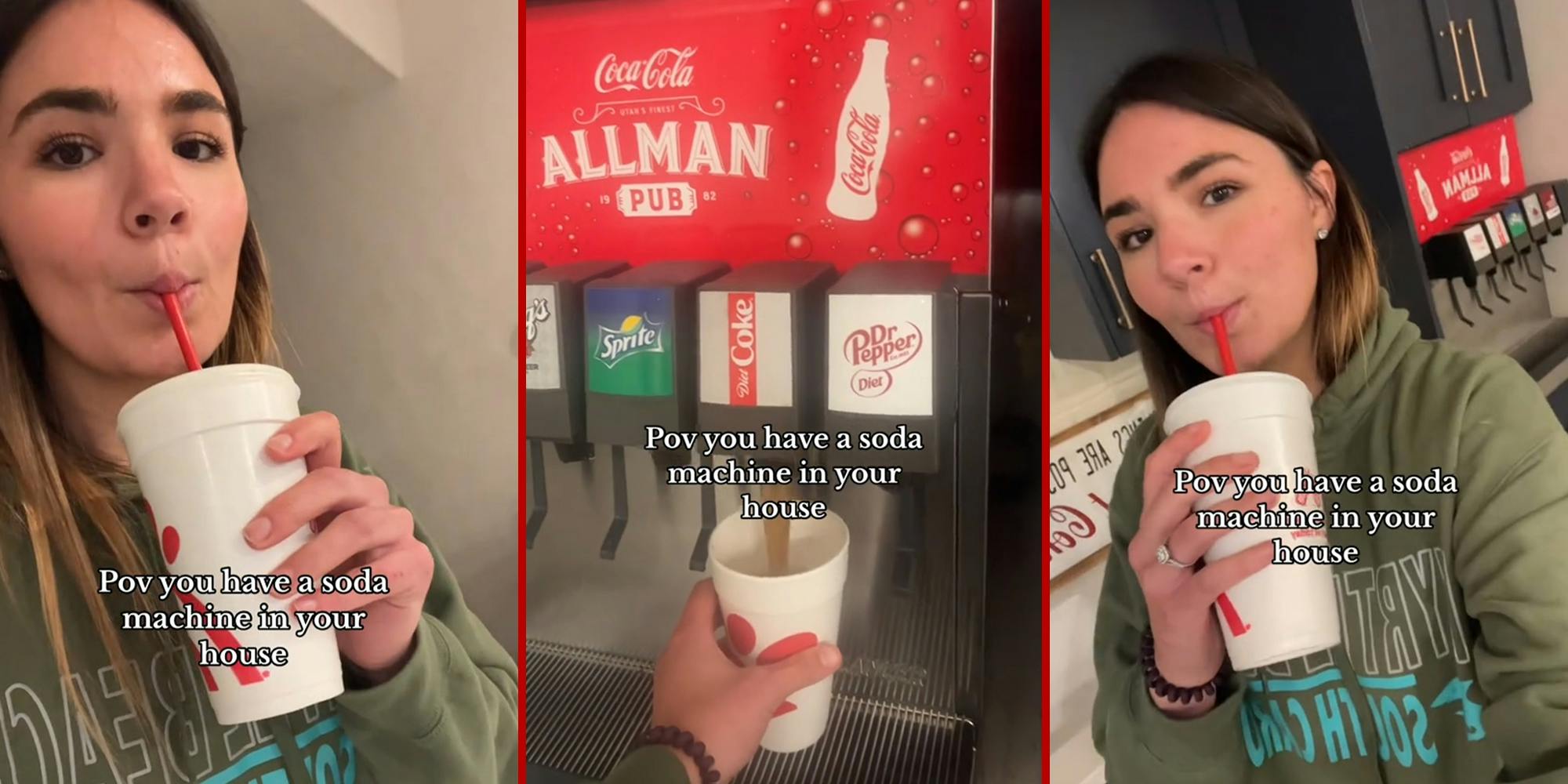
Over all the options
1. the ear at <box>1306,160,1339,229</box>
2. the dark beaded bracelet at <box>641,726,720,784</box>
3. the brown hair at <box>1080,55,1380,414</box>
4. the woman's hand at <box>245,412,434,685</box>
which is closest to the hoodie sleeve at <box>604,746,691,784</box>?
the dark beaded bracelet at <box>641,726,720,784</box>

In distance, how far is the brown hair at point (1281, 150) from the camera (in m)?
0.66

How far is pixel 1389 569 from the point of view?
65 cm

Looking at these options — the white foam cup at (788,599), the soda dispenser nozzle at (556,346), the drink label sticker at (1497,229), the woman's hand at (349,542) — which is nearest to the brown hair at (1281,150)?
the drink label sticker at (1497,229)

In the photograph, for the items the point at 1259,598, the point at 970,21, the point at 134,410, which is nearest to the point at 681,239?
the point at 970,21

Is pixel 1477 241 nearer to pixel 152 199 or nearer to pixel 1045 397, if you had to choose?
pixel 1045 397

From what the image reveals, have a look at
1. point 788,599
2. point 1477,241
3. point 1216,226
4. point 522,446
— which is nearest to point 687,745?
point 788,599

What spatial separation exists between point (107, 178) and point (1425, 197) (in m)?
1.01

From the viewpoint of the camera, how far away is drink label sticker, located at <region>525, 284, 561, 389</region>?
72 cm

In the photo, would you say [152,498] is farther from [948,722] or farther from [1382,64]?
[1382,64]

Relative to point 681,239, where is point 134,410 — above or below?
below

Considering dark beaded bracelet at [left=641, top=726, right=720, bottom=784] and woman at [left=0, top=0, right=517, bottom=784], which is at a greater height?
woman at [left=0, top=0, right=517, bottom=784]

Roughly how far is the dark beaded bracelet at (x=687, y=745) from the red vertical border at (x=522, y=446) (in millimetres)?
120

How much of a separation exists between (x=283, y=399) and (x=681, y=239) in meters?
0.33

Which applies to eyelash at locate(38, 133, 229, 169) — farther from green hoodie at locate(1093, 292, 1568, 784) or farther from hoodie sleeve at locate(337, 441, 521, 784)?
green hoodie at locate(1093, 292, 1568, 784)
